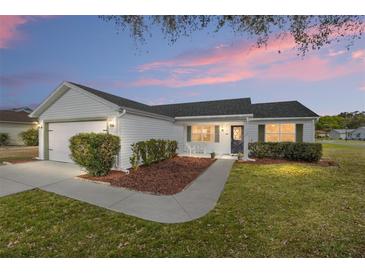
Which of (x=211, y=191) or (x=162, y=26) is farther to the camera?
(x=211, y=191)

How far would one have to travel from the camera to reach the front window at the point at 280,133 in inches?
529

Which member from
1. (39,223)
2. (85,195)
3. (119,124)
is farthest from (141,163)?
(39,223)

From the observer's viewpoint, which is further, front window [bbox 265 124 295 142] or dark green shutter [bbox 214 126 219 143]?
dark green shutter [bbox 214 126 219 143]

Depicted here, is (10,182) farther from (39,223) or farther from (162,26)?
(162,26)

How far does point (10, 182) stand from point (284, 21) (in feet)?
30.8

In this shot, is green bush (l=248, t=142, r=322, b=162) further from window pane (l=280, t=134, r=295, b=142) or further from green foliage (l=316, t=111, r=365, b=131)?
green foliage (l=316, t=111, r=365, b=131)

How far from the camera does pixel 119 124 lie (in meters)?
8.48

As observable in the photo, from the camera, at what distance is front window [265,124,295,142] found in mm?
13438

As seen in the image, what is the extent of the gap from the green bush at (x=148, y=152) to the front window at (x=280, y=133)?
7577 mm

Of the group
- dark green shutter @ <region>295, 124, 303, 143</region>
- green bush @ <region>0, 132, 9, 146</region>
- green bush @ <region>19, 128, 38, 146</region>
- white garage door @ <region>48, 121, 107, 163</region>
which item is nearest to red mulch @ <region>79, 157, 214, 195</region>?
white garage door @ <region>48, 121, 107, 163</region>

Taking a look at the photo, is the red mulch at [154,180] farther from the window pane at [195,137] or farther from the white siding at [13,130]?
the white siding at [13,130]

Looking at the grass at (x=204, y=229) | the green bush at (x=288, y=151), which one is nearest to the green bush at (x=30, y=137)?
the grass at (x=204, y=229)

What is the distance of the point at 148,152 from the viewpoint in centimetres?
983

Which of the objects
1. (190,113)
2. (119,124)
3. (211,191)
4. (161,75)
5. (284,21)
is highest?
(161,75)
